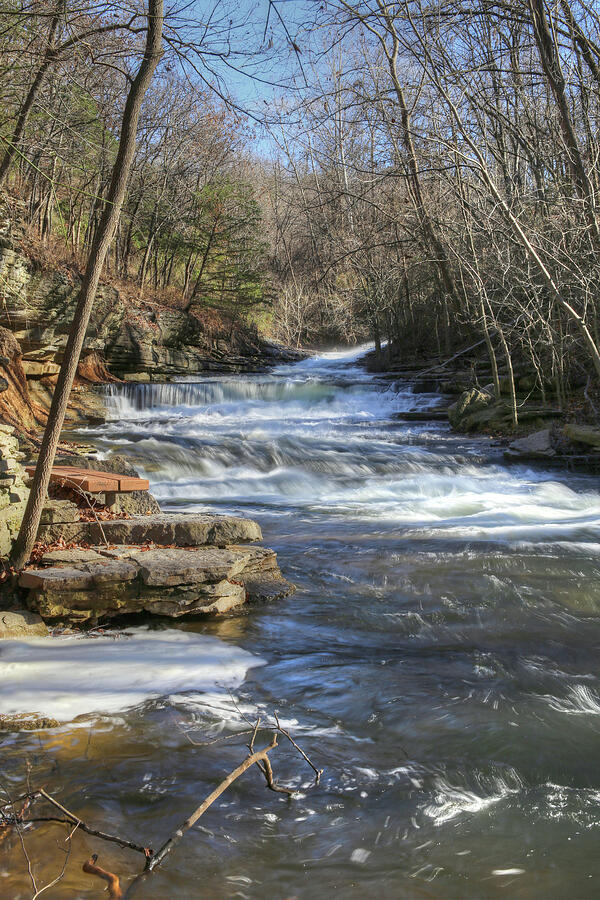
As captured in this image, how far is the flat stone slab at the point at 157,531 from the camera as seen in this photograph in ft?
19.1

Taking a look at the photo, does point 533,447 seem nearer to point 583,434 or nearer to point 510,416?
point 583,434

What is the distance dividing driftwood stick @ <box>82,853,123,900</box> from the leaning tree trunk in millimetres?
3210

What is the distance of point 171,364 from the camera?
21766 mm

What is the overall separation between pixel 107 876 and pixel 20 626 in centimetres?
270

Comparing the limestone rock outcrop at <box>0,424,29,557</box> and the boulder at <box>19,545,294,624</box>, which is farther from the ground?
the limestone rock outcrop at <box>0,424,29,557</box>

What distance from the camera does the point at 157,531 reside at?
5.98 meters

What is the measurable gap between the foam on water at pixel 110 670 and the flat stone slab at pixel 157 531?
1.26 m

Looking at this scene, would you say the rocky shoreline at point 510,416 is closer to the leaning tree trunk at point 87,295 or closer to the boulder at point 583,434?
the boulder at point 583,434

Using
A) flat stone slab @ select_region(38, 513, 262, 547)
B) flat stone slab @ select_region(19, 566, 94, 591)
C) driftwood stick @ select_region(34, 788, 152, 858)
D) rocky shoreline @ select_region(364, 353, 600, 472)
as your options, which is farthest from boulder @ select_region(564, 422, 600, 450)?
driftwood stick @ select_region(34, 788, 152, 858)

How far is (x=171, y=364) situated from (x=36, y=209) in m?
6.06

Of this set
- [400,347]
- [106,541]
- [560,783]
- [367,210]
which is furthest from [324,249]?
[560,783]

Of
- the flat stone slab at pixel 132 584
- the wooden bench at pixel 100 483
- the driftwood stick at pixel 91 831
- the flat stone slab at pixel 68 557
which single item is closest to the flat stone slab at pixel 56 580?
the flat stone slab at pixel 132 584

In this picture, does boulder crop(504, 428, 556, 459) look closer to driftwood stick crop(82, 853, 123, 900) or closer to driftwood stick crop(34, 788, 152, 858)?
driftwood stick crop(34, 788, 152, 858)

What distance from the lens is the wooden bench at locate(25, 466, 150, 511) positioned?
6230mm
